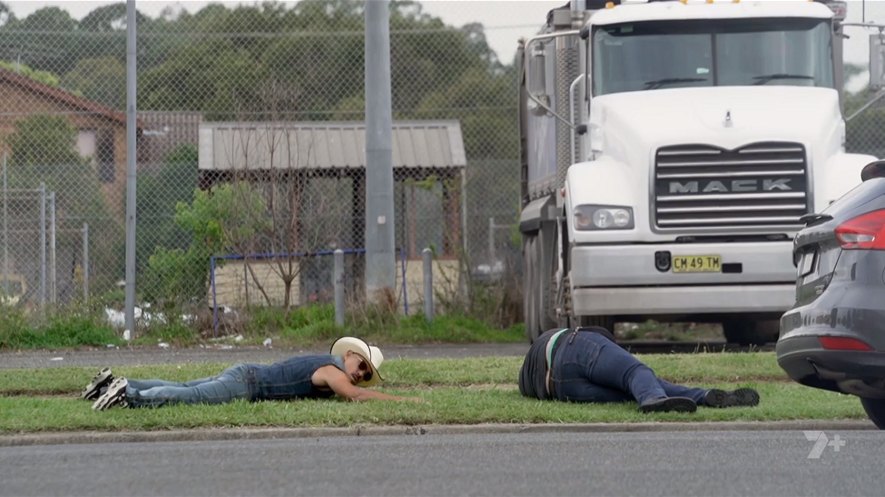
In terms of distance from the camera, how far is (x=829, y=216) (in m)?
8.63

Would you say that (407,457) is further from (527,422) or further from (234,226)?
(234,226)

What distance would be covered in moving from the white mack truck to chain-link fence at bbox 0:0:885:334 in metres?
4.02

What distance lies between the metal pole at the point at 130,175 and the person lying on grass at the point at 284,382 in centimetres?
707

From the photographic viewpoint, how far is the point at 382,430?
934 centimetres

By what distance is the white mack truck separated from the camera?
14281 millimetres

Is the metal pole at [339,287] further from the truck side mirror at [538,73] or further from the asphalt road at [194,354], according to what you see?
the truck side mirror at [538,73]

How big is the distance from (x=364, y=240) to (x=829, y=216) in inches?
457

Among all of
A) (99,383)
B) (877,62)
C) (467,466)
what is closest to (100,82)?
(877,62)

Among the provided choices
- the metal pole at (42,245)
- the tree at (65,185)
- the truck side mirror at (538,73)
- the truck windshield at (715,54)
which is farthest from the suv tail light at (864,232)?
the tree at (65,185)

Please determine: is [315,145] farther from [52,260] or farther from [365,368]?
[365,368]

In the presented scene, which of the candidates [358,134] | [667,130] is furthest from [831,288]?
[358,134]

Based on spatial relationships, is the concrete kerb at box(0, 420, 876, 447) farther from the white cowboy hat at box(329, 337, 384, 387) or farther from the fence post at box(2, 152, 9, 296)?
the fence post at box(2, 152, 9, 296)

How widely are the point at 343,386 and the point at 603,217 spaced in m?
4.65

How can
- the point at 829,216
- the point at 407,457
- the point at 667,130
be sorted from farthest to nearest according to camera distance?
the point at 667,130, the point at 829,216, the point at 407,457
